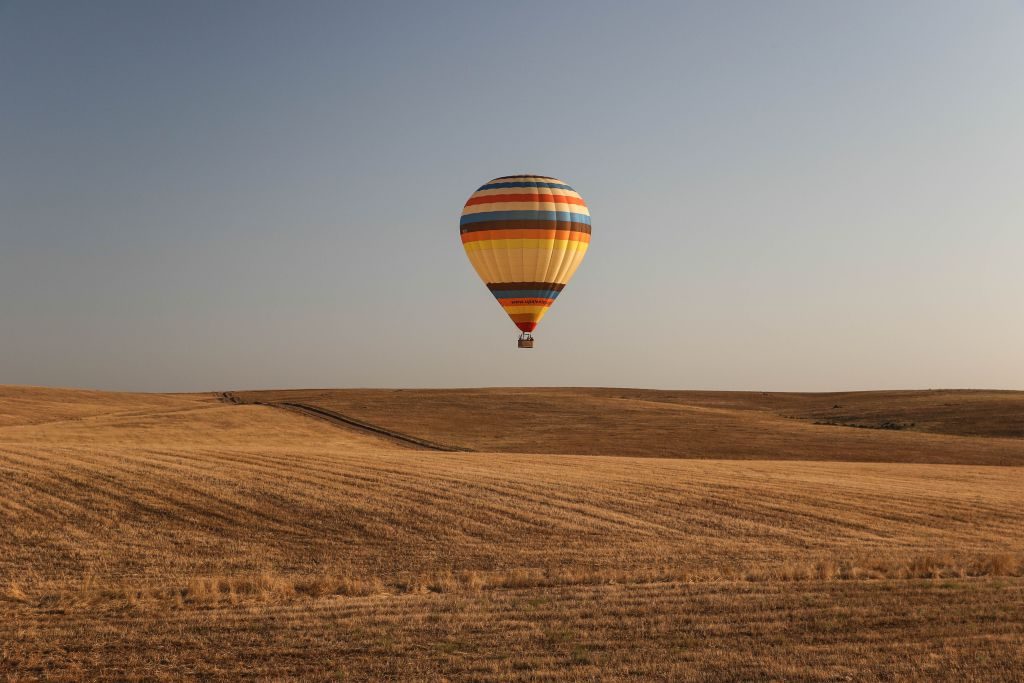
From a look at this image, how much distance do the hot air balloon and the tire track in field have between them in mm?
9788

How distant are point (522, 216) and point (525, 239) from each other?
32.0 inches

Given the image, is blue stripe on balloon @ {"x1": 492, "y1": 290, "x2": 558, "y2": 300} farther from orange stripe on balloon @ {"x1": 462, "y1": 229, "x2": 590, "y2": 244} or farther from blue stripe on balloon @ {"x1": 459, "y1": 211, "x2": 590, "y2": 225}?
blue stripe on balloon @ {"x1": 459, "y1": 211, "x2": 590, "y2": 225}

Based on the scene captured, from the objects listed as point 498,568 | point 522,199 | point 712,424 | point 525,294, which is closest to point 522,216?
point 522,199

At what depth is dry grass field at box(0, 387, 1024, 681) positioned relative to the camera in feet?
40.1

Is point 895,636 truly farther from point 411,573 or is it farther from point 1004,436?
point 1004,436

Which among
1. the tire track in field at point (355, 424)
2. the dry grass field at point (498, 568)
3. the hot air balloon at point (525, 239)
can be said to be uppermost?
the hot air balloon at point (525, 239)

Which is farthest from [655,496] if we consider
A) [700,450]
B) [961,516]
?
[700,450]

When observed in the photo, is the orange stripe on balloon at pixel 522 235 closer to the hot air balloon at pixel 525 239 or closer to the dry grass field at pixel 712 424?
the hot air balloon at pixel 525 239

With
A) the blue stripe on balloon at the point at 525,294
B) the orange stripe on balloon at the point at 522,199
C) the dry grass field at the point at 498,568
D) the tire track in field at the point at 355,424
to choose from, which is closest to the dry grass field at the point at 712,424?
the tire track in field at the point at 355,424

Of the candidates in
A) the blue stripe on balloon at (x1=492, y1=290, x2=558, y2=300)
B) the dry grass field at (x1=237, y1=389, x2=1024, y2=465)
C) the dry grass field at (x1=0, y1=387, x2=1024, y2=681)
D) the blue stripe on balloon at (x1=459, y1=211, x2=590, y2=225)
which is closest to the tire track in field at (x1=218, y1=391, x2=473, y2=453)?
the dry grass field at (x1=237, y1=389, x2=1024, y2=465)

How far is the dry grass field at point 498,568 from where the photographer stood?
40.1ft

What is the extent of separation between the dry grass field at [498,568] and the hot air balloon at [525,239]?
19.4 ft

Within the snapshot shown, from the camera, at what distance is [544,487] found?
26.7 meters

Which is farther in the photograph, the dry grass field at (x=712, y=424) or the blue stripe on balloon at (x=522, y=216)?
the dry grass field at (x=712, y=424)
